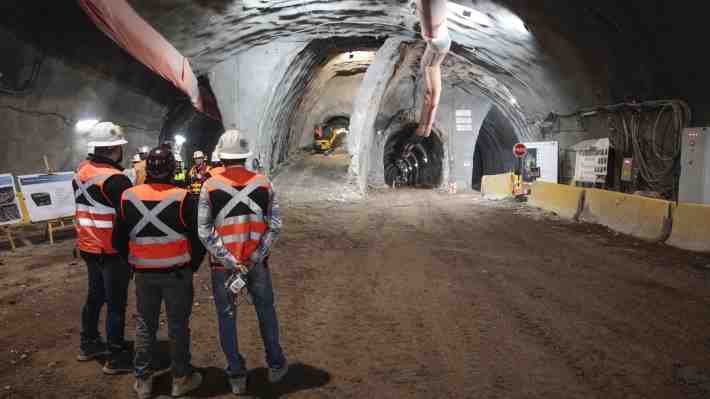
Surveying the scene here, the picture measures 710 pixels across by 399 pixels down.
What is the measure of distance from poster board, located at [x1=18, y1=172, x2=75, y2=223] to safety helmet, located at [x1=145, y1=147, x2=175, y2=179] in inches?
312

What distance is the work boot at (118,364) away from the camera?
13.4 ft

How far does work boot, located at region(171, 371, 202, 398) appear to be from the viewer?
3.68 metres

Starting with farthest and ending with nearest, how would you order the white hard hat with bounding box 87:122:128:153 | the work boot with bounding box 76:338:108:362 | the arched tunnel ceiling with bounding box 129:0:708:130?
the arched tunnel ceiling with bounding box 129:0:708:130 → the work boot with bounding box 76:338:108:362 → the white hard hat with bounding box 87:122:128:153

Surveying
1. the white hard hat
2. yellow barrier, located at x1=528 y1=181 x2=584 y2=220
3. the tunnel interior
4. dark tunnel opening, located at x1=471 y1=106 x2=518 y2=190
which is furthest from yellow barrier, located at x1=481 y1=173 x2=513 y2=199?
the white hard hat

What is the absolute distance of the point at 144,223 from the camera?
3512 mm

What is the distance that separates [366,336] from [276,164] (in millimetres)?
16469

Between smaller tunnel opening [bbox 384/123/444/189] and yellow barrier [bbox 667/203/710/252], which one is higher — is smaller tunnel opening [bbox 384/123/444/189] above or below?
above

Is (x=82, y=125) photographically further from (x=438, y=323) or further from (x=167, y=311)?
(x=438, y=323)

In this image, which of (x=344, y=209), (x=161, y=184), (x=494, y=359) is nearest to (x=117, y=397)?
(x=161, y=184)

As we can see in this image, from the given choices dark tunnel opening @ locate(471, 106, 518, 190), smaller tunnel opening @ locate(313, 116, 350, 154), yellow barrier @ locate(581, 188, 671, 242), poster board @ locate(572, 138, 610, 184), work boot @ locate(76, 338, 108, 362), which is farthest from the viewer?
dark tunnel opening @ locate(471, 106, 518, 190)

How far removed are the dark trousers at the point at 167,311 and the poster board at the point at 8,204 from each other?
26.0 ft

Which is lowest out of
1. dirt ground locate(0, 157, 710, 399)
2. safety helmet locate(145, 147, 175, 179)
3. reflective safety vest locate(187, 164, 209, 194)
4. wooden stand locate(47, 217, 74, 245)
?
dirt ground locate(0, 157, 710, 399)

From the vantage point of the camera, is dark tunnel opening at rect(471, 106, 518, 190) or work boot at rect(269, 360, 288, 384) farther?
dark tunnel opening at rect(471, 106, 518, 190)

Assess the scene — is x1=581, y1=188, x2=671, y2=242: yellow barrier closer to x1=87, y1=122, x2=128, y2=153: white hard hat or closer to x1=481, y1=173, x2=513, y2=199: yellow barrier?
Answer: x1=481, y1=173, x2=513, y2=199: yellow barrier
